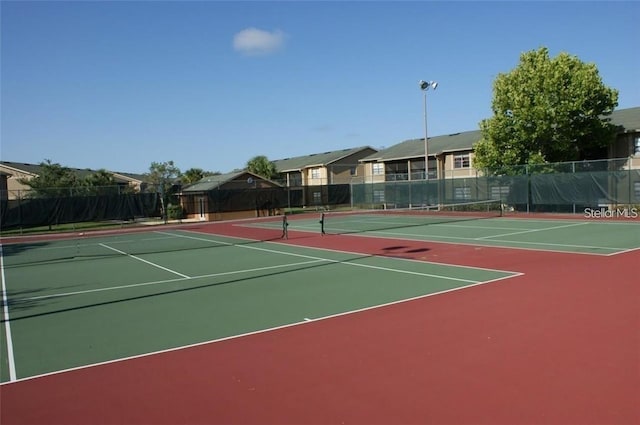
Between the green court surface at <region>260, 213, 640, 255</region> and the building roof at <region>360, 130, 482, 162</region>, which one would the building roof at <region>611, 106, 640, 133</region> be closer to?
the green court surface at <region>260, 213, 640, 255</region>

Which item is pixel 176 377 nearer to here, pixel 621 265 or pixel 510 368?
pixel 510 368

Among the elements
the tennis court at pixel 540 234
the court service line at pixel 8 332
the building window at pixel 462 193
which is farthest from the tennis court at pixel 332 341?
the building window at pixel 462 193

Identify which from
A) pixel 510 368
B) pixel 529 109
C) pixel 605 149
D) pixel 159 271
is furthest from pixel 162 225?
pixel 510 368

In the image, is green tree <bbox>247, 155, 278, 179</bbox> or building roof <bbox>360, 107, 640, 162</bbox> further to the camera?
green tree <bbox>247, 155, 278, 179</bbox>

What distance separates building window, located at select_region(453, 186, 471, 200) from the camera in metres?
Result: 34.8

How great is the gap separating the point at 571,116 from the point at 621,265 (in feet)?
68.2

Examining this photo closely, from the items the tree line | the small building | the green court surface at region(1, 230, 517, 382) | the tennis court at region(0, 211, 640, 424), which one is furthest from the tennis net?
the tennis court at region(0, 211, 640, 424)

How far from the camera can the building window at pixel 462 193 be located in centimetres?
3481

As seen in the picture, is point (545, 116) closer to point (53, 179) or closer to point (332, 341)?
point (332, 341)

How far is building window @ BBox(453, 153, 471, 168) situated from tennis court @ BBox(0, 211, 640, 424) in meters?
27.0

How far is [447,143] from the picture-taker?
145 ft

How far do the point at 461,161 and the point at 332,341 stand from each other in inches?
1453

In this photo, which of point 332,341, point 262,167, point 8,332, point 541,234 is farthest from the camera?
point 262,167

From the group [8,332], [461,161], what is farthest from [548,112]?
[8,332]
